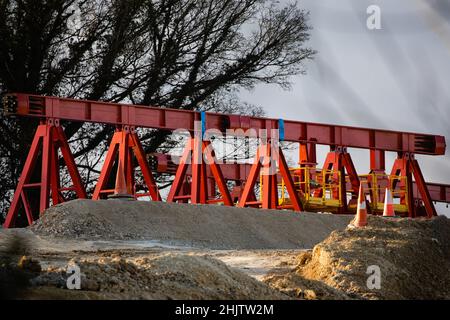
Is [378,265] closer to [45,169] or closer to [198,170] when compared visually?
[45,169]

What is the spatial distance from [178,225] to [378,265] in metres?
8.59

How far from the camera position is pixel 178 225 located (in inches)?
824

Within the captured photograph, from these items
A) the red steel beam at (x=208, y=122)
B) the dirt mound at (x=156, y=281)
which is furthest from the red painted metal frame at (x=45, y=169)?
the dirt mound at (x=156, y=281)


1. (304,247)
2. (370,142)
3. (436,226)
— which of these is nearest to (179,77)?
(370,142)

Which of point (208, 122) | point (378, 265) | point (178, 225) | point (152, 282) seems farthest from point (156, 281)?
point (208, 122)

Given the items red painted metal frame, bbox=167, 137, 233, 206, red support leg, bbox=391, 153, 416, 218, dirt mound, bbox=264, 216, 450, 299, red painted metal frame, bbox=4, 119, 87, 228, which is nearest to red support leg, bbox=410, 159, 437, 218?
red support leg, bbox=391, 153, 416, 218

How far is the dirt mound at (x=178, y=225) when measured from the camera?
64.6 feet

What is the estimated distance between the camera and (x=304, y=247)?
22062 mm

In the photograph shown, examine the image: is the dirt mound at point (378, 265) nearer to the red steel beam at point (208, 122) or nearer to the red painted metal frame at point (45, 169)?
the red painted metal frame at point (45, 169)

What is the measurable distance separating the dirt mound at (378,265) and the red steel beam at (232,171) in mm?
20113

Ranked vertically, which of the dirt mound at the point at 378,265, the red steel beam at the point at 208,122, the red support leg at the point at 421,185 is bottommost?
the dirt mound at the point at 378,265

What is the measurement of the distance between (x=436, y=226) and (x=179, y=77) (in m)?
22.5

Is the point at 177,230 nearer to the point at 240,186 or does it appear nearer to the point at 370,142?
the point at 370,142
